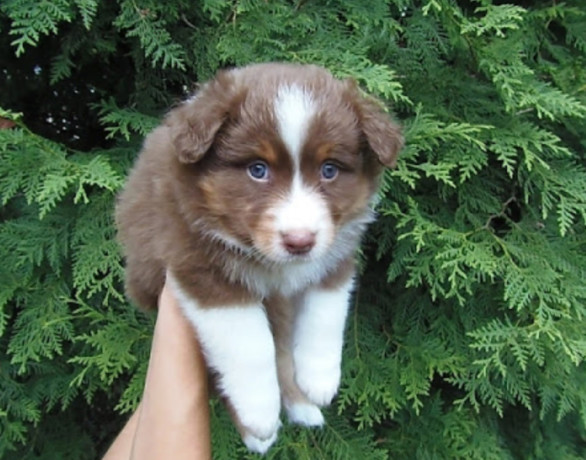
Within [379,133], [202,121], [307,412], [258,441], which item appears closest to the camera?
[202,121]

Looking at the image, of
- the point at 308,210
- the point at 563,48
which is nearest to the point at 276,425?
the point at 308,210

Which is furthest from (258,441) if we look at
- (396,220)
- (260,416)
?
(396,220)

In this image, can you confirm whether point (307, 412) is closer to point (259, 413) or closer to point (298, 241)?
point (259, 413)

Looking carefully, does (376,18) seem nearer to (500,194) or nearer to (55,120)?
(500,194)

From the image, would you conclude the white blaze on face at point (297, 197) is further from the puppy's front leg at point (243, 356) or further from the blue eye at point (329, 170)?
the puppy's front leg at point (243, 356)

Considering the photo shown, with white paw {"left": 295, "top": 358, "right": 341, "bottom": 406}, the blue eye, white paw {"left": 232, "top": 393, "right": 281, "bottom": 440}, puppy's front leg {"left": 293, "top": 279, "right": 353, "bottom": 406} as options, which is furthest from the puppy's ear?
white paw {"left": 232, "top": 393, "right": 281, "bottom": 440}

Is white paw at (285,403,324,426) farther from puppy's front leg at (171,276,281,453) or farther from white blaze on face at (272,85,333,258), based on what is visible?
white blaze on face at (272,85,333,258)
